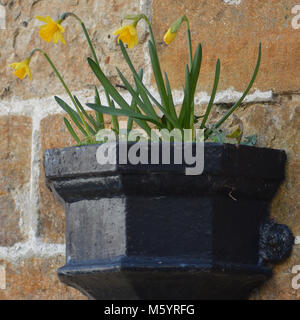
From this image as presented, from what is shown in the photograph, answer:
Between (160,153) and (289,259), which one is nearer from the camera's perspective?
(160,153)

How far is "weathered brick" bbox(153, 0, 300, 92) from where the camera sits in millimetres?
1198

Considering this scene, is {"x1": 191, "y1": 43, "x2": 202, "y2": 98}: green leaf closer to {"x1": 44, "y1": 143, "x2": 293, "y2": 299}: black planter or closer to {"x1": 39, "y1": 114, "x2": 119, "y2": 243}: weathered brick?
{"x1": 44, "y1": 143, "x2": 293, "y2": 299}: black planter

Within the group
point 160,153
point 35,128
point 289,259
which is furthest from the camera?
point 35,128

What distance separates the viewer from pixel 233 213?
1.11 metres

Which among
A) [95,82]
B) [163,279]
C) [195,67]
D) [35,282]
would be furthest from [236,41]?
[35,282]

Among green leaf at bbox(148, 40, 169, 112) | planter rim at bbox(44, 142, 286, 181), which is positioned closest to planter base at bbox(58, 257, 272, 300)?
planter rim at bbox(44, 142, 286, 181)

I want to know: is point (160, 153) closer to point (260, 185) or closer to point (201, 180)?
point (201, 180)

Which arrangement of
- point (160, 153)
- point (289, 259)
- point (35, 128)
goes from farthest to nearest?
point (35, 128)
point (289, 259)
point (160, 153)

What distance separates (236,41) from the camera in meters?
1.25

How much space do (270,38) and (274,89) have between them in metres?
0.09

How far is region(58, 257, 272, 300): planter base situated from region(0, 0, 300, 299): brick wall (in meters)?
0.06

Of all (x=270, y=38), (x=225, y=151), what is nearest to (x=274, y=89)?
(x=270, y=38)
